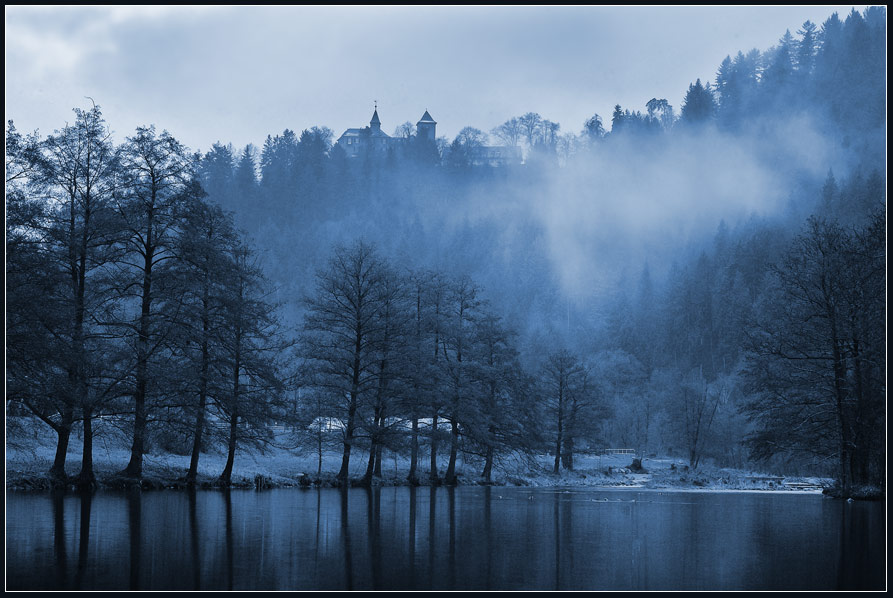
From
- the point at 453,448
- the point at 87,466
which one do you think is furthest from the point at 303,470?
the point at 87,466

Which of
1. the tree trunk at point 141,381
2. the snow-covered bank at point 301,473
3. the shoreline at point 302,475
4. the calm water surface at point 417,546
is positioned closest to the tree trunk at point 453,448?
the shoreline at point 302,475

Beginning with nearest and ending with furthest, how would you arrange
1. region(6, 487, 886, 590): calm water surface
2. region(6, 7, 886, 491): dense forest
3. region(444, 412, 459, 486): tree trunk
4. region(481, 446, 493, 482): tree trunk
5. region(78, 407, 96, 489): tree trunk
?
region(6, 487, 886, 590): calm water surface → region(78, 407, 96, 489): tree trunk → region(6, 7, 886, 491): dense forest → region(444, 412, 459, 486): tree trunk → region(481, 446, 493, 482): tree trunk

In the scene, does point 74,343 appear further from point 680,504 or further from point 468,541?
point 680,504

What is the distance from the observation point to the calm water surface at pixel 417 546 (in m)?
11.0

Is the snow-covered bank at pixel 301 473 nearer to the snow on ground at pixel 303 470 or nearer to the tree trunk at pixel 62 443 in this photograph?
the snow on ground at pixel 303 470

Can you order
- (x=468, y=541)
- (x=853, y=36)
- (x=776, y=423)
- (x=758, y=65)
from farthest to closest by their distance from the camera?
(x=758, y=65) < (x=853, y=36) < (x=776, y=423) < (x=468, y=541)

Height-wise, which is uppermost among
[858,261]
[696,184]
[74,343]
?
[696,184]

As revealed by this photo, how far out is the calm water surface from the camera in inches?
431

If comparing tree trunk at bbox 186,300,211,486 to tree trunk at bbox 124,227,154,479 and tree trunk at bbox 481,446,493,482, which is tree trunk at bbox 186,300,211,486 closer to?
tree trunk at bbox 124,227,154,479

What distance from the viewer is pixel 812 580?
11469 millimetres

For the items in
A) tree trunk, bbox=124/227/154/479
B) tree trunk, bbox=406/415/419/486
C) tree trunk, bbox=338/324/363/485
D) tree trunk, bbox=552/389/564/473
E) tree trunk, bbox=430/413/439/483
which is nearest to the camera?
tree trunk, bbox=124/227/154/479

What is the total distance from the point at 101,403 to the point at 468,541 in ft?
49.4

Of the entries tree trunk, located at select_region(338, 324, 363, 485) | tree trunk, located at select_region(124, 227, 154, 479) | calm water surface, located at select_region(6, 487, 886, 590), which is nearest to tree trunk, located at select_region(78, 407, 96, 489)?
tree trunk, located at select_region(124, 227, 154, 479)

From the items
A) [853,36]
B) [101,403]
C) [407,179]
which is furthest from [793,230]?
[101,403]
